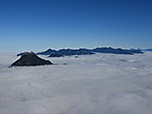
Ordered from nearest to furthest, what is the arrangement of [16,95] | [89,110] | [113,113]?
[113,113] < [89,110] < [16,95]

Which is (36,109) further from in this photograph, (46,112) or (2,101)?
(2,101)

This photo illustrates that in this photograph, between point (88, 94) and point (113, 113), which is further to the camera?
point (88, 94)

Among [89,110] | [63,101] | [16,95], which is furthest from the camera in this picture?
[16,95]

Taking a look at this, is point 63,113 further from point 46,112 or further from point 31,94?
point 31,94

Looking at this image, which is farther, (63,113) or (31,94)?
(31,94)

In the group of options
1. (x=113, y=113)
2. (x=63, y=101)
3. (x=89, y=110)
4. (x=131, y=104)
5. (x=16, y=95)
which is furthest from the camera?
(x=16, y=95)

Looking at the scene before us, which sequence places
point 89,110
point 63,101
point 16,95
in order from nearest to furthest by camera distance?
point 89,110 < point 63,101 < point 16,95

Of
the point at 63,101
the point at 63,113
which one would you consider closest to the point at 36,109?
the point at 63,113

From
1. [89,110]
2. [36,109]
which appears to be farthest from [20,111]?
[89,110]
